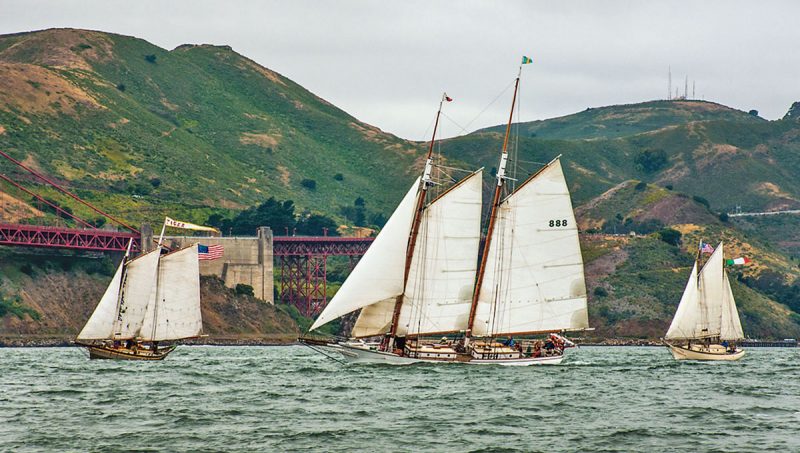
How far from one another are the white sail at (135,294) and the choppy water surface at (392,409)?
7.33 m

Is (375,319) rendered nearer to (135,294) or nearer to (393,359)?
(393,359)

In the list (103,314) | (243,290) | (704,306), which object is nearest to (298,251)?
(243,290)

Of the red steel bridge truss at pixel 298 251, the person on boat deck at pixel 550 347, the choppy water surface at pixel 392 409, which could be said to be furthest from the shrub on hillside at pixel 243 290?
the person on boat deck at pixel 550 347

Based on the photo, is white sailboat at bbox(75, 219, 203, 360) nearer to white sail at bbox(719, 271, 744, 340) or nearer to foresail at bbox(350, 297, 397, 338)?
foresail at bbox(350, 297, 397, 338)

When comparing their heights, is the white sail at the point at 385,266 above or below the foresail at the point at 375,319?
above

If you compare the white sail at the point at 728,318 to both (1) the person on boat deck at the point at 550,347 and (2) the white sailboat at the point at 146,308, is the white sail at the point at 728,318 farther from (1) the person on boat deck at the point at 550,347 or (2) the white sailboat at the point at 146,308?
(2) the white sailboat at the point at 146,308

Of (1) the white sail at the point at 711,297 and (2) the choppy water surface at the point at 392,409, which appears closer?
(2) the choppy water surface at the point at 392,409

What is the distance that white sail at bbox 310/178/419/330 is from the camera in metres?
77.8

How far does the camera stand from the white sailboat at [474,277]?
80.9 m

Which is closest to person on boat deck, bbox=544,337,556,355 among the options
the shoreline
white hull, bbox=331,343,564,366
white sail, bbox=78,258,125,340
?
white hull, bbox=331,343,564,366

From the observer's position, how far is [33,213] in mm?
172625

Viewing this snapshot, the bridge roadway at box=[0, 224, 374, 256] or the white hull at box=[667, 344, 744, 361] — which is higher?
the bridge roadway at box=[0, 224, 374, 256]

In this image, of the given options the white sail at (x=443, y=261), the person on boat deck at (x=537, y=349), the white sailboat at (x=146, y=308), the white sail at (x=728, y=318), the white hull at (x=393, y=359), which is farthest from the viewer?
the white sail at (x=728, y=318)

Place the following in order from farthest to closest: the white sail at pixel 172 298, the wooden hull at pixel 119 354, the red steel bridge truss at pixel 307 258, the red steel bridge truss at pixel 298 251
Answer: the red steel bridge truss at pixel 307 258 → the red steel bridge truss at pixel 298 251 → the white sail at pixel 172 298 → the wooden hull at pixel 119 354
